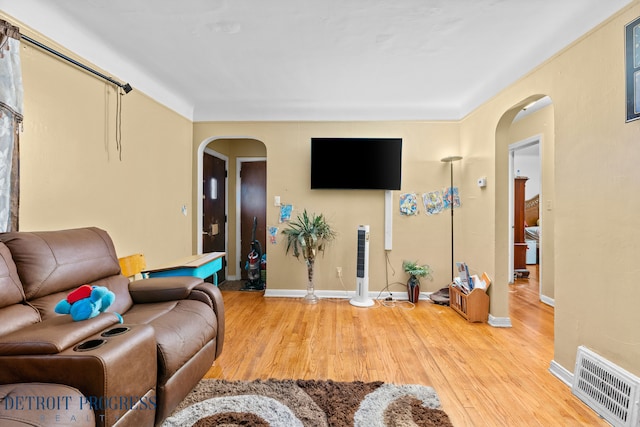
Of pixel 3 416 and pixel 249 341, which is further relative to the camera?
pixel 249 341

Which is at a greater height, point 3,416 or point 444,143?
point 444,143

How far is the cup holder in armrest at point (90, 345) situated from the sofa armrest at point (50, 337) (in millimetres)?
35

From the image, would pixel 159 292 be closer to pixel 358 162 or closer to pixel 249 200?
pixel 358 162

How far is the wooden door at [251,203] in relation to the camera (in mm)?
4984

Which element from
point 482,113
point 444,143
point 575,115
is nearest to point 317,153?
point 444,143

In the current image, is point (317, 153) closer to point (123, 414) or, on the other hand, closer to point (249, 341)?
point (249, 341)

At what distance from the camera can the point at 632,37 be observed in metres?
1.60

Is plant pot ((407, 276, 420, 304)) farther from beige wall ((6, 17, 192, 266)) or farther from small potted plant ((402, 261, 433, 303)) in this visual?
beige wall ((6, 17, 192, 266))

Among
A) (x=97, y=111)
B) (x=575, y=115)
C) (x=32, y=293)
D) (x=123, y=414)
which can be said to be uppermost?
(x=97, y=111)

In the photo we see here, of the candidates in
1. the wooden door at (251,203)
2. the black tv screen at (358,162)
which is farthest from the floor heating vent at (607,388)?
the wooden door at (251,203)

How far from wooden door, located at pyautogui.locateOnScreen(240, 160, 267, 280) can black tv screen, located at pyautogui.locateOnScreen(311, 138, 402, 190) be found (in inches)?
56.0

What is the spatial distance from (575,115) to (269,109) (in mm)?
3233

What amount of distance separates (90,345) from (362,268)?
2896mm

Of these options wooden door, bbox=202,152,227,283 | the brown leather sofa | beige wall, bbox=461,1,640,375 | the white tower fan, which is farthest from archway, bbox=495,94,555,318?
wooden door, bbox=202,152,227,283
